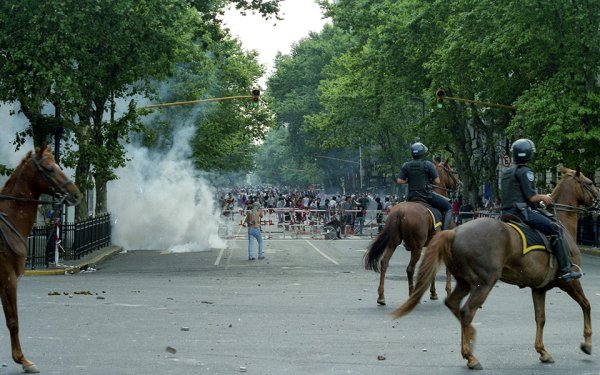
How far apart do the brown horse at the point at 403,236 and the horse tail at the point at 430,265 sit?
6.12 meters

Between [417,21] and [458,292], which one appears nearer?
[458,292]

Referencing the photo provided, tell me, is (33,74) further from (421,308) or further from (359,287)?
(421,308)

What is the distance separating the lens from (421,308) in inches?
668

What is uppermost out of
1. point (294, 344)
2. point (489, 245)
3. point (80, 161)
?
point (80, 161)

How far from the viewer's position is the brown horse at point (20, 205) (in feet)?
35.1

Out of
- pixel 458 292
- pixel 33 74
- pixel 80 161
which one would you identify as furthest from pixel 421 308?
pixel 80 161

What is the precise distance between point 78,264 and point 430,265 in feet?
61.6

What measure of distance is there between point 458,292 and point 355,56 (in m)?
49.8

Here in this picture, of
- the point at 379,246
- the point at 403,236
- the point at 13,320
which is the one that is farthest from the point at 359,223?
the point at 13,320

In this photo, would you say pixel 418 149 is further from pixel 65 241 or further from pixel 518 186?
pixel 65 241

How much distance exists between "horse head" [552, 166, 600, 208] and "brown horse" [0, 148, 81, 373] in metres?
5.68

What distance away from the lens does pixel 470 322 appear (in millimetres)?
10734

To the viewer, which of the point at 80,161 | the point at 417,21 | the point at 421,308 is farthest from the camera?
the point at 417,21

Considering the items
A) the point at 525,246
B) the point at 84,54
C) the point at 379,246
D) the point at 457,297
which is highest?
the point at 84,54
